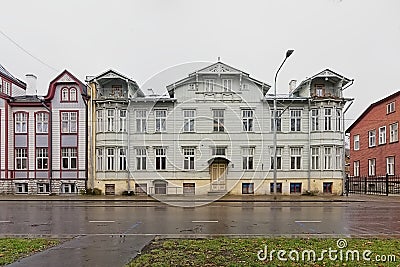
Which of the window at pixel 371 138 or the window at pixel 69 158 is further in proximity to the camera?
the window at pixel 371 138

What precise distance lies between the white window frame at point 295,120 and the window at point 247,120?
11.3ft

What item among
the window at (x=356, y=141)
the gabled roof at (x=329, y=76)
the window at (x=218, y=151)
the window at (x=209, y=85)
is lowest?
the window at (x=218, y=151)

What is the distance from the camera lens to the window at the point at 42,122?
117ft

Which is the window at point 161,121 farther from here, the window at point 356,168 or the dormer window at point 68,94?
the window at point 356,168

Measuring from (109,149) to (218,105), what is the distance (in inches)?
394

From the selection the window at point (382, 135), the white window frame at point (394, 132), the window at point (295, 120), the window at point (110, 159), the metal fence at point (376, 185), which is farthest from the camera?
the window at point (382, 135)

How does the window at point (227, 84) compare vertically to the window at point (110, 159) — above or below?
above

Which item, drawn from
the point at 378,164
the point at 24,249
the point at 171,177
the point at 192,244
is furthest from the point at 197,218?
the point at 378,164

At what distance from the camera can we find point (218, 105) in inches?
1369

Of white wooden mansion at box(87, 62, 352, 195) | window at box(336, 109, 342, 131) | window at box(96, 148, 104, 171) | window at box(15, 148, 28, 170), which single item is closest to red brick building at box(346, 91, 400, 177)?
window at box(336, 109, 342, 131)

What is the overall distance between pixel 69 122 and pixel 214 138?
12.6 metres

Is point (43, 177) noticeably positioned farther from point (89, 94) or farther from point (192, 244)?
point (192, 244)

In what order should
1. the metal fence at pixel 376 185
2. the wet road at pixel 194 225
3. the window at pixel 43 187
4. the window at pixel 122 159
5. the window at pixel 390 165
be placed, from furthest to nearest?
the window at pixel 390 165 → the metal fence at pixel 376 185 → the window at pixel 43 187 → the window at pixel 122 159 → the wet road at pixel 194 225

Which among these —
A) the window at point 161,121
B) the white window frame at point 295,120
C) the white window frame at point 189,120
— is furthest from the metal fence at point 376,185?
the window at point 161,121
